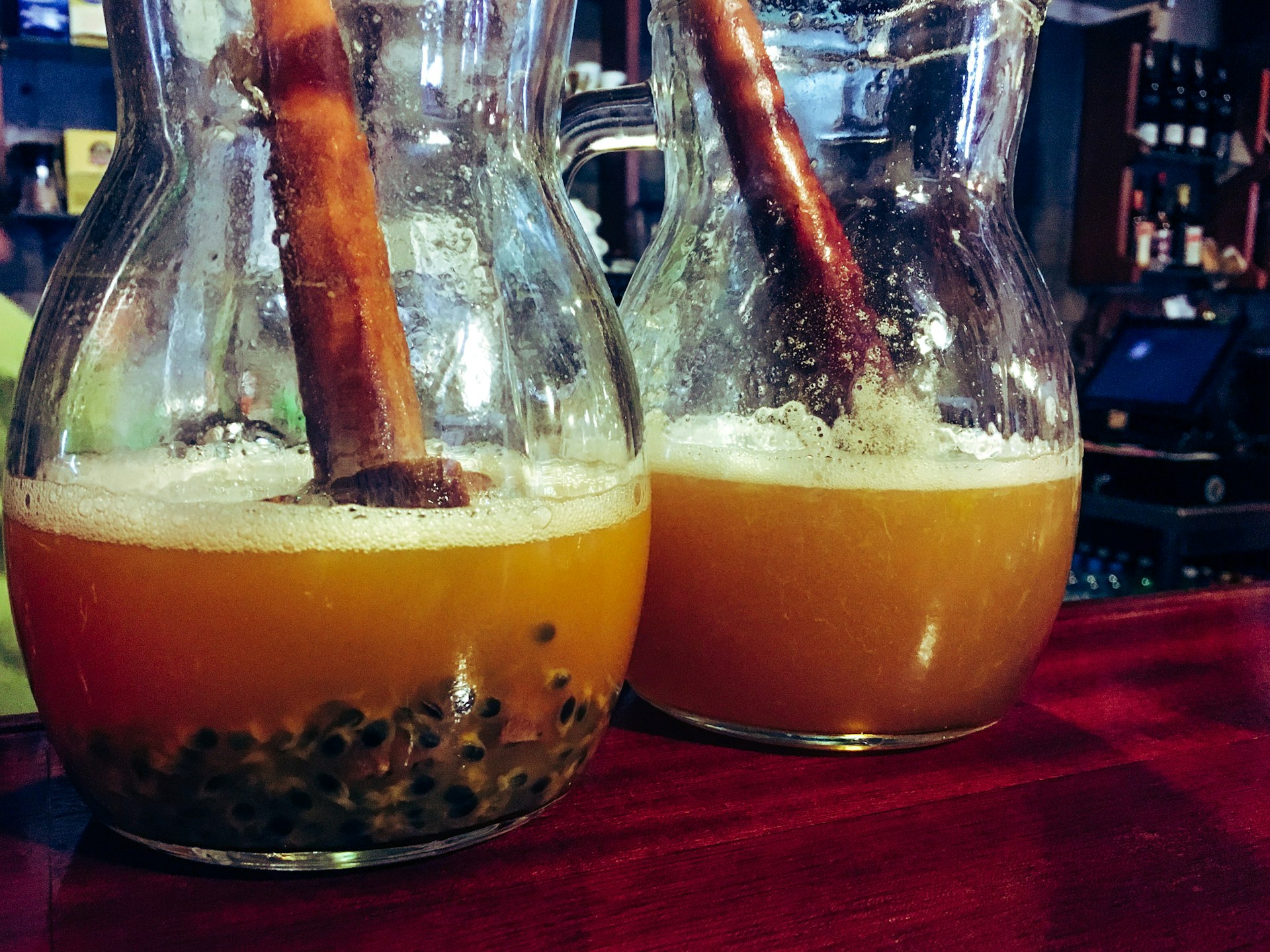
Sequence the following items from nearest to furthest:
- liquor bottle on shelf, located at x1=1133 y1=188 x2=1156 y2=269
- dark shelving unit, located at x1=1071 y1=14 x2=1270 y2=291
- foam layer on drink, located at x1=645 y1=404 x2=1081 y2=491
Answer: foam layer on drink, located at x1=645 y1=404 x2=1081 y2=491, dark shelving unit, located at x1=1071 y1=14 x2=1270 y2=291, liquor bottle on shelf, located at x1=1133 y1=188 x2=1156 y2=269

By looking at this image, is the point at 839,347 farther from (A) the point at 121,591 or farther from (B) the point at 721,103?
(A) the point at 121,591

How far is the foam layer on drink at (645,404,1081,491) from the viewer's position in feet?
1.46

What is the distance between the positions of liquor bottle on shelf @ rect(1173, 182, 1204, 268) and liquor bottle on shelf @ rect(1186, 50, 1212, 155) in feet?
0.51

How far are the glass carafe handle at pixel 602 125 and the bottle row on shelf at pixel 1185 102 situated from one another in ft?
9.98

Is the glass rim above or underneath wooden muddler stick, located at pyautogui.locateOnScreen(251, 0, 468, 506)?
above

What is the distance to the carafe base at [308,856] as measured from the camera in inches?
13.8

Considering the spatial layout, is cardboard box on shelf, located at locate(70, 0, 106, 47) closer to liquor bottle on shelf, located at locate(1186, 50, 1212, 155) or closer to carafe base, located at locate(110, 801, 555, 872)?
carafe base, located at locate(110, 801, 555, 872)

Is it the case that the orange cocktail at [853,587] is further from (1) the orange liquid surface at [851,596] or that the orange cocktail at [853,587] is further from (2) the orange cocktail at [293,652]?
(2) the orange cocktail at [293,652]

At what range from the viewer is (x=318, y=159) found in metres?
0.33

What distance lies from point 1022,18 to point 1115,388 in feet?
8.19

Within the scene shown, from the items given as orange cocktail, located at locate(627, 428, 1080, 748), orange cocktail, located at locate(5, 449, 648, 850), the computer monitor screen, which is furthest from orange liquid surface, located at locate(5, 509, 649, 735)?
the computer monitor screen

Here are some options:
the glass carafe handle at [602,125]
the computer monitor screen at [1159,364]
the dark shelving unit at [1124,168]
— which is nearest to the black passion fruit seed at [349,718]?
the glass carafe handle at [602,125]

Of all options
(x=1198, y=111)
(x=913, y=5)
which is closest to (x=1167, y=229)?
(x=1198, y=111)

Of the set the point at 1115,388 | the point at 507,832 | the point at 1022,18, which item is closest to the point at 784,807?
the point at 507,832
